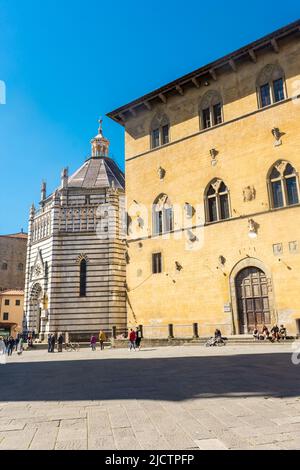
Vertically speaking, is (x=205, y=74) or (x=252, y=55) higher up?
(x=205, y=74)

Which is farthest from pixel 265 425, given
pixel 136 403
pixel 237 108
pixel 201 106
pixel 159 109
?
pixel 159 109

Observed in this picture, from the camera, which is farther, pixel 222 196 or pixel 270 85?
pixel 222 196

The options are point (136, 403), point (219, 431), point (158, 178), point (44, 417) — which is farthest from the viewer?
point (158, 178)

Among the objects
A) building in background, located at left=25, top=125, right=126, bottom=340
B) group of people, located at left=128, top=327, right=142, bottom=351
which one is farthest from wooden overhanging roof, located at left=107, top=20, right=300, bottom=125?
group of people, located at left=128, top=327, right=142, bottom=351

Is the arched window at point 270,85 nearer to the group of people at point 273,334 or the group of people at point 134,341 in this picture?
the group of people at point 273,334

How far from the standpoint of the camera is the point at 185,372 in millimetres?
9180

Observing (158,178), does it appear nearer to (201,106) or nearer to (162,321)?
(201,106)

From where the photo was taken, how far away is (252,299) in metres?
19.1

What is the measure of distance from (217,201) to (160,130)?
7.37m

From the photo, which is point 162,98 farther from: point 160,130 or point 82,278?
point 82,278

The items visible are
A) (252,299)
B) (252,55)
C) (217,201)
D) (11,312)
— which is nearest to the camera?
(252,299)

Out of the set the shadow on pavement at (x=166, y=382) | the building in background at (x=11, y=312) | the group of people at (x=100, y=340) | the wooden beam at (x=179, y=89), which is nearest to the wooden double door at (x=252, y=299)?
the shadow on pavement at (x=166, y=382)

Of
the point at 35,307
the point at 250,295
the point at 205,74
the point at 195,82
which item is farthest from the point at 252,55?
the point at 35,307

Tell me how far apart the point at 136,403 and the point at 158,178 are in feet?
64.4
